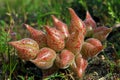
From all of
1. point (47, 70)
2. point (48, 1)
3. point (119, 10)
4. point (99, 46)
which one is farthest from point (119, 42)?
point (48, 1)

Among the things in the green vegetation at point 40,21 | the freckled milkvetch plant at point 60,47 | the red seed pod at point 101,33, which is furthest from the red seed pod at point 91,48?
the green vegetation at point 40,21

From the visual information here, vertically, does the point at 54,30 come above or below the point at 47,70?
above

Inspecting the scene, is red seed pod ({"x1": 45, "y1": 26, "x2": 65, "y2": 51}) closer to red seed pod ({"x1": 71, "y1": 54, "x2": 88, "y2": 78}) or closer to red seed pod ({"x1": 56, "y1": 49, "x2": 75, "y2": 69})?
red seed pod ({"x1": 56, "y1": 49, "x2": 75, "y2": 69})

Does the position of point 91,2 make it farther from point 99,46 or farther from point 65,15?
point 99,46

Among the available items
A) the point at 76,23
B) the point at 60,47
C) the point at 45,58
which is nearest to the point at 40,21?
the point at 76,23

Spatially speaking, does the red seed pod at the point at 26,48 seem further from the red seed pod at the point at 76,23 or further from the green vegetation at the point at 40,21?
the red seed pod at the point at 76,23
